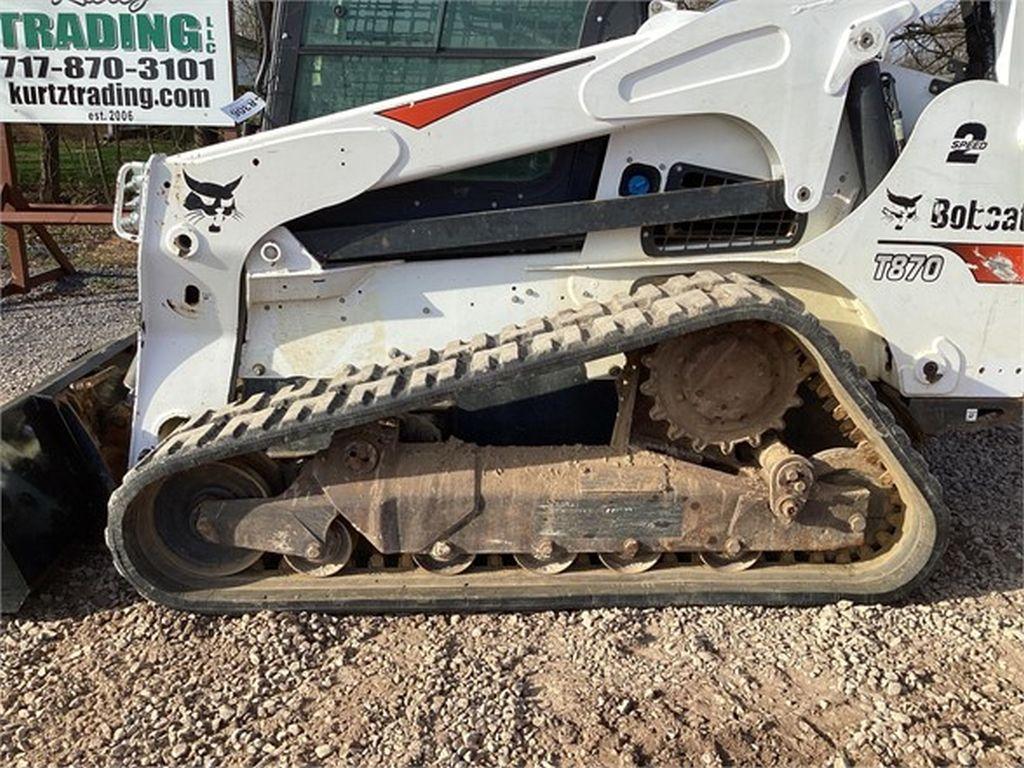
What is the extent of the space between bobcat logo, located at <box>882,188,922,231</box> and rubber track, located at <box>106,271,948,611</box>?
1.76 feet

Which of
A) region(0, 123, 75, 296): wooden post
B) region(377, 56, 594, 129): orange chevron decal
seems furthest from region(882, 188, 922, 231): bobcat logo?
region(0, 123, 75, 296): wooden post

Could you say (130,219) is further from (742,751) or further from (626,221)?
(742,751)

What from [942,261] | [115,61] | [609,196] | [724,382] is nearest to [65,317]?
[115,61]

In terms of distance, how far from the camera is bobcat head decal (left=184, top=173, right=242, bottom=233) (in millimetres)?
3035

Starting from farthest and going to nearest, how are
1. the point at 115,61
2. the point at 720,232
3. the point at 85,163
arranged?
the point at 85,163
the point at 115,61
the point at 720,232

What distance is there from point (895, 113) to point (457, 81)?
63.2 inches

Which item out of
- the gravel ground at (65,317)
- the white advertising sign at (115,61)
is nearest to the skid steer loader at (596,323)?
the gravel ground at (65,317)

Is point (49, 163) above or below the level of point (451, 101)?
below

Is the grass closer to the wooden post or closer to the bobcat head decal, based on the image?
the wooden post

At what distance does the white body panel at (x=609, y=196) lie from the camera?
2.93 m

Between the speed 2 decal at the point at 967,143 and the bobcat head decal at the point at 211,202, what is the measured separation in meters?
2.52

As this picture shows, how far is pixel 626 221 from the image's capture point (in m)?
3.08

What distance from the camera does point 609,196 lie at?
10.3ft

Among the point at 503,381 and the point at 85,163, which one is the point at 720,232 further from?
the point at 85,163
